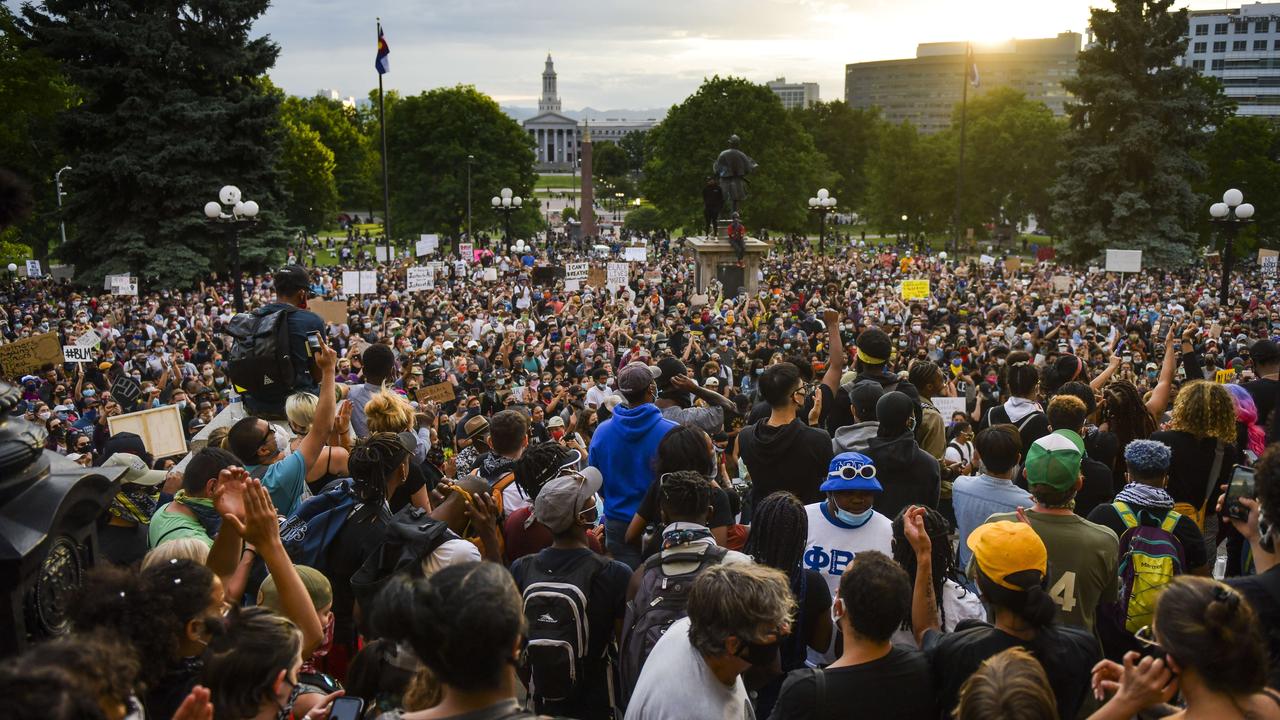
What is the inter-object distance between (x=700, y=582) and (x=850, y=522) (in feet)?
4.03

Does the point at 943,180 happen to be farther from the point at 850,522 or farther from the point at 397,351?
the point at 850,522

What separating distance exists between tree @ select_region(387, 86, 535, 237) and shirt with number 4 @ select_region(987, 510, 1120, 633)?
5355cm

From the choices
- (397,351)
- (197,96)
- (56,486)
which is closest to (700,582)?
(56,486)

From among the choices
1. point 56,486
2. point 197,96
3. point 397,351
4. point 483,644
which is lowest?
point 397,351

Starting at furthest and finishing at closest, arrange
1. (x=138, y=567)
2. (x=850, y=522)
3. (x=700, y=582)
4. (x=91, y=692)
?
(x=850, y=522), (x=138, y=567), (x=700, y=582), (x=91, y=692)

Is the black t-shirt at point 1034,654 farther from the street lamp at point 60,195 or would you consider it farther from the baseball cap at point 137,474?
the street lamp at point 60,195

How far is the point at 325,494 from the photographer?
14.7ft

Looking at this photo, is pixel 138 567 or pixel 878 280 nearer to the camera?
pixel 138 567

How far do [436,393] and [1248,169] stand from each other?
50.9 meters

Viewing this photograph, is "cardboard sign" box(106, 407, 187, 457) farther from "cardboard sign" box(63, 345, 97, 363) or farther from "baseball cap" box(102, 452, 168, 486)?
"cardboard sign" box(63, 345, 97, 363)

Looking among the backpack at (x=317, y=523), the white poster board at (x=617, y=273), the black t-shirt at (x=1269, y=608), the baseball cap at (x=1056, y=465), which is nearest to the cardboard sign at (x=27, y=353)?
the backpack at (x=317, y=523)

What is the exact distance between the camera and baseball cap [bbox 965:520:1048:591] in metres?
3.35

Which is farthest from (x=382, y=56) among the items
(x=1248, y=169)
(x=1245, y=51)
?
(x=1245, y=51)

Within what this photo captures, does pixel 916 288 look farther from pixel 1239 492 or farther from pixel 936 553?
pixel 936 553
